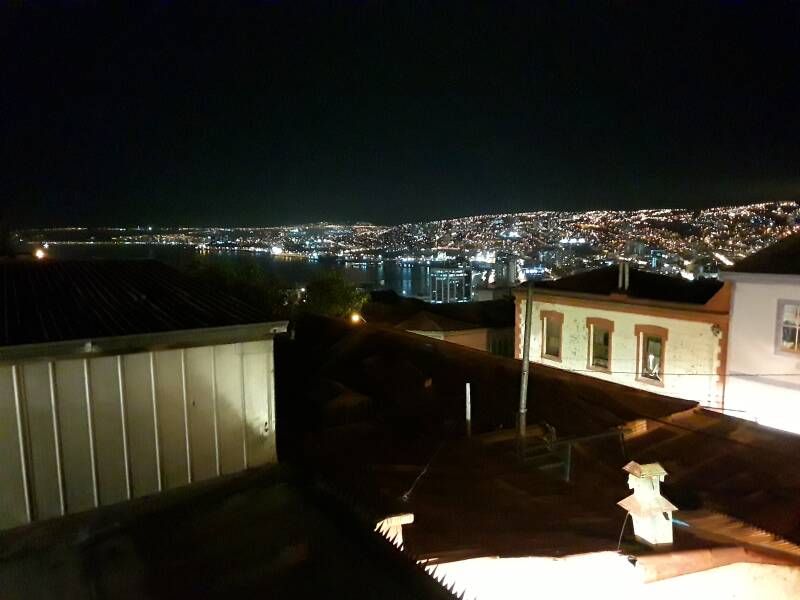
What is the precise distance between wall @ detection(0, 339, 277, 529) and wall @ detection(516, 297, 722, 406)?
12724 millimetres

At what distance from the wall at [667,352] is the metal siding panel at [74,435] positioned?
1403 centimetres

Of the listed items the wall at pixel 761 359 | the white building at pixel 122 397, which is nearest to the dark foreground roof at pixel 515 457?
the white building at pixel 122 397

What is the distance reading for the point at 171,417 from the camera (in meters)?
4.25

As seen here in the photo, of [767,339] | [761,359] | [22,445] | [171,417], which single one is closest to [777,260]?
[767,339]

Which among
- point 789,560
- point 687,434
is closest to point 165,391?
point 789,560

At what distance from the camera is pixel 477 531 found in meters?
4.69

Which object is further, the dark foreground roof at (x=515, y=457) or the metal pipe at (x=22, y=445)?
the dark foreground roof at (x=515, y=457)

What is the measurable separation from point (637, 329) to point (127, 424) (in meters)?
14.1

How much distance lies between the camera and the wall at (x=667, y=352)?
45.7 feet

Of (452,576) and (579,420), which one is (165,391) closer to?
(452,576)

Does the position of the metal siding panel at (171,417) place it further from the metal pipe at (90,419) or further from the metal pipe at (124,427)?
the metal pipe at (90,419)

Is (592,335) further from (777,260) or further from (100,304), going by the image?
(100,304)

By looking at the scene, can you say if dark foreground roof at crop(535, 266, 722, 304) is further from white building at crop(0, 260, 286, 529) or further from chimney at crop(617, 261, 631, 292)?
white building at crop(0, 260, 286, 529)

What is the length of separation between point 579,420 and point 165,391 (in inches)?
249
